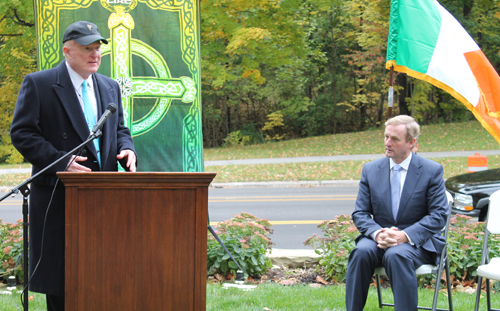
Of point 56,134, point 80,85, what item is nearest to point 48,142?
point 56,134

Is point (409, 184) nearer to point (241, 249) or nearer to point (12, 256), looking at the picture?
point (241, 249)

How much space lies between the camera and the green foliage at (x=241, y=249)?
4.69 m

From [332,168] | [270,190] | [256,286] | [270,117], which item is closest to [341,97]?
[270,117]

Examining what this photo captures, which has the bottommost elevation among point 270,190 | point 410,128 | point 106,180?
point 270,190

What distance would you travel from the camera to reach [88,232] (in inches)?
89.9

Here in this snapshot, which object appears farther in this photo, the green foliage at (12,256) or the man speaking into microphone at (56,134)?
the green foliage at (12,256)

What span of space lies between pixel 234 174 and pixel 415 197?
1122cm

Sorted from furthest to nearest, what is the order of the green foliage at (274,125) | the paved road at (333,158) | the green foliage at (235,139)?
the green foliage at (274,125) → the green foliage at (235,139) → the paved road at (333,158)

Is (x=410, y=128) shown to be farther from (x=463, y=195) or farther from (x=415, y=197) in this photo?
(x=463, y=195)

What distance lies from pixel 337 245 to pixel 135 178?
3001 mm

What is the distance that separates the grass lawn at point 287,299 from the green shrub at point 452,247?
26cm

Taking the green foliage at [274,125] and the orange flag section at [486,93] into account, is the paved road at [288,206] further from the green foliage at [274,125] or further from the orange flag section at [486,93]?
the green foliage at [274,125]

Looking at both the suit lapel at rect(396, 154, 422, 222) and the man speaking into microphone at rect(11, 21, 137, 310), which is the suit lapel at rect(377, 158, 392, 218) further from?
the man speaking into microphone at rect(11, 21, 137, 310)

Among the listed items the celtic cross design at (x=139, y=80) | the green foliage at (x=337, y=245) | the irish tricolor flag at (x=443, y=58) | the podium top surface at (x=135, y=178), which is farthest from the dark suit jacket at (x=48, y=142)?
the irish tricolor flag at (x=443, y=58)
